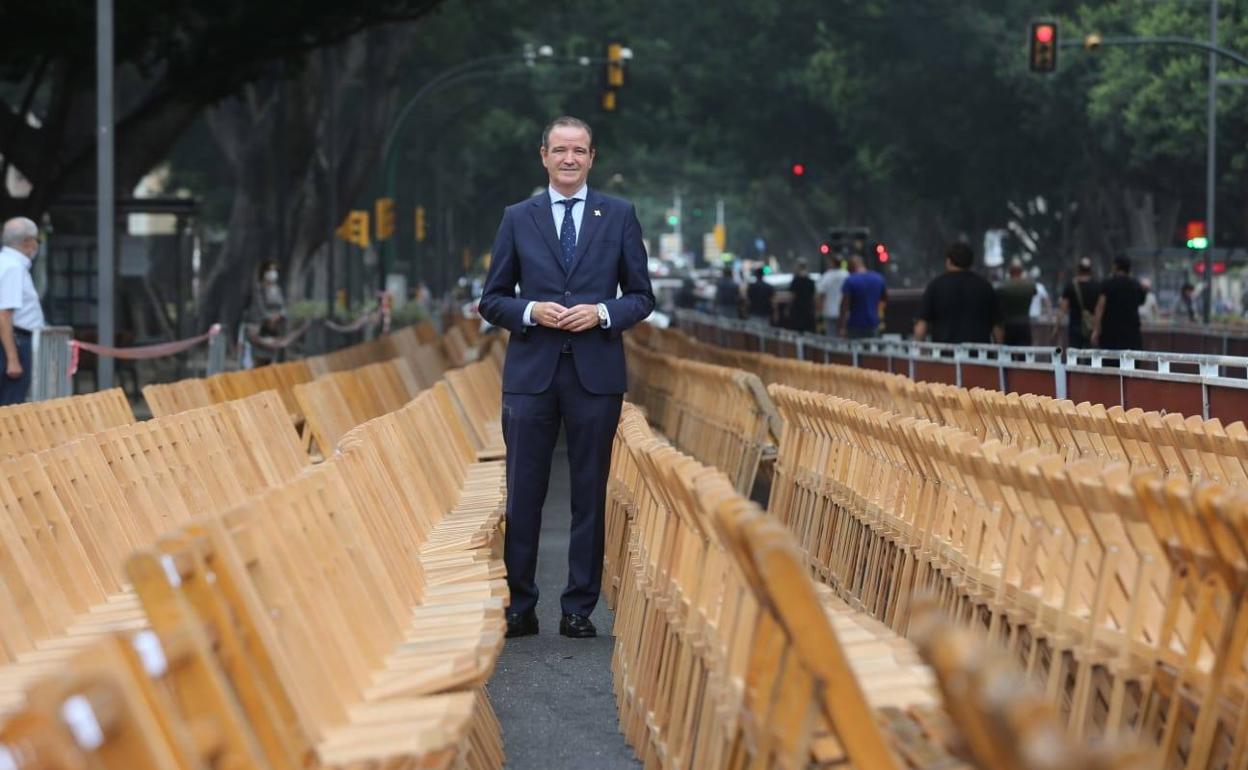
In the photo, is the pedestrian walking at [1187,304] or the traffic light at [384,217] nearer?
the traffic light at [384,217]

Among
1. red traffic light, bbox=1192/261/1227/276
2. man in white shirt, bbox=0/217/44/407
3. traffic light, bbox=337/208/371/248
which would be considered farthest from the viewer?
red traffic light, bbox=1192/261/1227/276

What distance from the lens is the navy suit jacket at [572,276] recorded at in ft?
33.1

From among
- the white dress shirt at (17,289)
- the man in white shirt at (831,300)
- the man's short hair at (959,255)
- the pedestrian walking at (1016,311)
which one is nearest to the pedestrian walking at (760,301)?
the man in white shirt at (831,300)

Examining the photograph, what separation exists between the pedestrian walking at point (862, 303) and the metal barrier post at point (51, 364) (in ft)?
50.2

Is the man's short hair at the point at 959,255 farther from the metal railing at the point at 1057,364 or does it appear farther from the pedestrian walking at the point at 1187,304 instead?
the pedestrian walking at the point at 1187,304

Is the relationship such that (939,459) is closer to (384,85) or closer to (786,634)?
(786,634)

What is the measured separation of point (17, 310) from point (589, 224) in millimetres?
7620

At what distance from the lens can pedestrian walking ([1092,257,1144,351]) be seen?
82.7ft

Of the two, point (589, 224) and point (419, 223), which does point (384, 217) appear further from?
point (589, 224)

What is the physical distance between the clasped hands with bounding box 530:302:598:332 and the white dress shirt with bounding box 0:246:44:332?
24.4 ft

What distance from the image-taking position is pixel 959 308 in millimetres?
22438

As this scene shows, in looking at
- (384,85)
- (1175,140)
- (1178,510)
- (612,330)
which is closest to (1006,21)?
(1175,140)

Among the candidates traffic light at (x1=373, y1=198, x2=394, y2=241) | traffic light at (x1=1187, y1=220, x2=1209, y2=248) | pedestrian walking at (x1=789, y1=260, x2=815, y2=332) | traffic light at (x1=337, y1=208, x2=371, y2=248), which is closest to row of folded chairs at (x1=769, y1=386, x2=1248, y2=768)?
pedestrian walking at (x1=789, y1=260, x2=815, y2=332)

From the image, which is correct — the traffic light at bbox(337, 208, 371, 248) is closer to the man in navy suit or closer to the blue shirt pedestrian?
the blue shirt pedestrian
